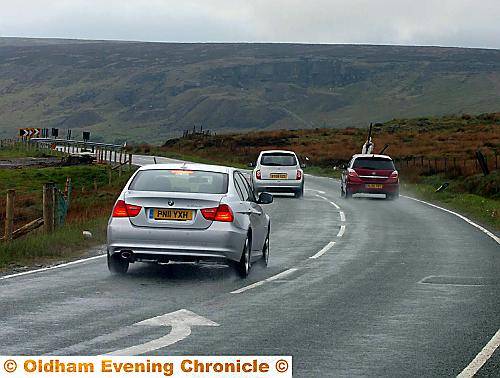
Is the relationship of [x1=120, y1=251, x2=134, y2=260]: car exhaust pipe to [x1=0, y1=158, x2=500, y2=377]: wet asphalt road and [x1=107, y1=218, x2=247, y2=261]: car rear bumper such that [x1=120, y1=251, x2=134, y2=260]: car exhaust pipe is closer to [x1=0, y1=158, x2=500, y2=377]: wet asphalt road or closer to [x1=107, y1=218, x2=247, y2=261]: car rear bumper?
[x1=107, y1=218, x2=247, y2=261]: car rear bumper

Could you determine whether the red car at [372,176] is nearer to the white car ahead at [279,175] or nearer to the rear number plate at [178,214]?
the white car ahead at [279,175]

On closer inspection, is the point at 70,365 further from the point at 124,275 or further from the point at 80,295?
the point at 124,275

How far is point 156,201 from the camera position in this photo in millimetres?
13133

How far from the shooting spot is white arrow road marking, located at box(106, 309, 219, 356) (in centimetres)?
840

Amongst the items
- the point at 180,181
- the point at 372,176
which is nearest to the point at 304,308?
the point at 180,181

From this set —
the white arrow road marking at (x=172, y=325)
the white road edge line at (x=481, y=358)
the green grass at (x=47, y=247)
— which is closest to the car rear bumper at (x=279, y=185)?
the green grass at (x=47, y=247)

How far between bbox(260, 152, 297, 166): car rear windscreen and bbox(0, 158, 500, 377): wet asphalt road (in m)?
16.8

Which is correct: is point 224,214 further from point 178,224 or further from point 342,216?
point 342,216

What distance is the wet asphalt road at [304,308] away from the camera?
850cm

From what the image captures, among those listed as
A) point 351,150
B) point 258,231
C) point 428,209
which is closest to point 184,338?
point 258,231

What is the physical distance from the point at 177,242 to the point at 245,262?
3.69 feet

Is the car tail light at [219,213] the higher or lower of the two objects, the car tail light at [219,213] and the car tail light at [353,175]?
the higher

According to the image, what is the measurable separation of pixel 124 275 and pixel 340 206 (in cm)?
1831

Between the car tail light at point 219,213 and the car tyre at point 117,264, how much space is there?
4.61ft
